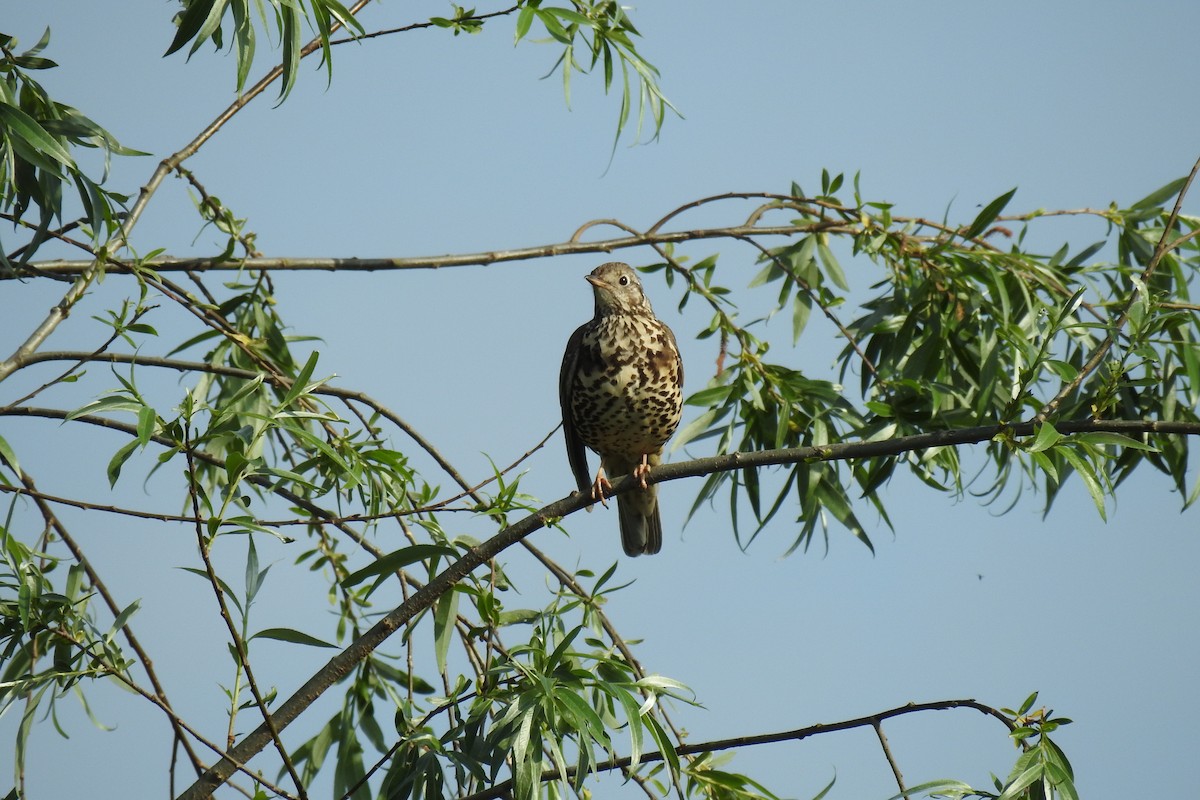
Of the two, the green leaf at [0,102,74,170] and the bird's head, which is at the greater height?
the bird's head

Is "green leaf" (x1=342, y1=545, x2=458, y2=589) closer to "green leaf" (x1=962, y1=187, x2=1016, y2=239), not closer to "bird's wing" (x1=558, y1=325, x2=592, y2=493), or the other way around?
"bird's wing" (x1=558, y1=325, x2=592, y2=493)

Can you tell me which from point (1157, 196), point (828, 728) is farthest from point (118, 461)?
point (1157, 196)

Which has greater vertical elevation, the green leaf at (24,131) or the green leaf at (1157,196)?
the green leaf at (1157,196)

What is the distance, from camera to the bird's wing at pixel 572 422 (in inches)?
202

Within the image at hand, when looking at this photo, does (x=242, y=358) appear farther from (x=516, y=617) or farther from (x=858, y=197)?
(x=858, y=197)

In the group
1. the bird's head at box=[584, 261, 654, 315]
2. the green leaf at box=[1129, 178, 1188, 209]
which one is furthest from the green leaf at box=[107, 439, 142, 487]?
the green leaf at box=[1129, 178, 1188, 209]

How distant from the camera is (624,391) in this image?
16.0 feet

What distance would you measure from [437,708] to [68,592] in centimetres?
139

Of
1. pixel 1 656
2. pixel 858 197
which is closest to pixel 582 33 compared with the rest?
pixel 858 197

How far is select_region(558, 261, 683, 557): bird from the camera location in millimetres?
4906

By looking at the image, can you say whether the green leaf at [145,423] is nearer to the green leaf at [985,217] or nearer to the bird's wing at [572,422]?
the bird's wing at [572,422]

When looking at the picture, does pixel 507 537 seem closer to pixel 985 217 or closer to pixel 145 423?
pixel 145 423

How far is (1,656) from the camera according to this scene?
3312mm

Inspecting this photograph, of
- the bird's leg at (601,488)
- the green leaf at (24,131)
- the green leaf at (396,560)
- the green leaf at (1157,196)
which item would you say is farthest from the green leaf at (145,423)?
the green leaf at (1157,196)
